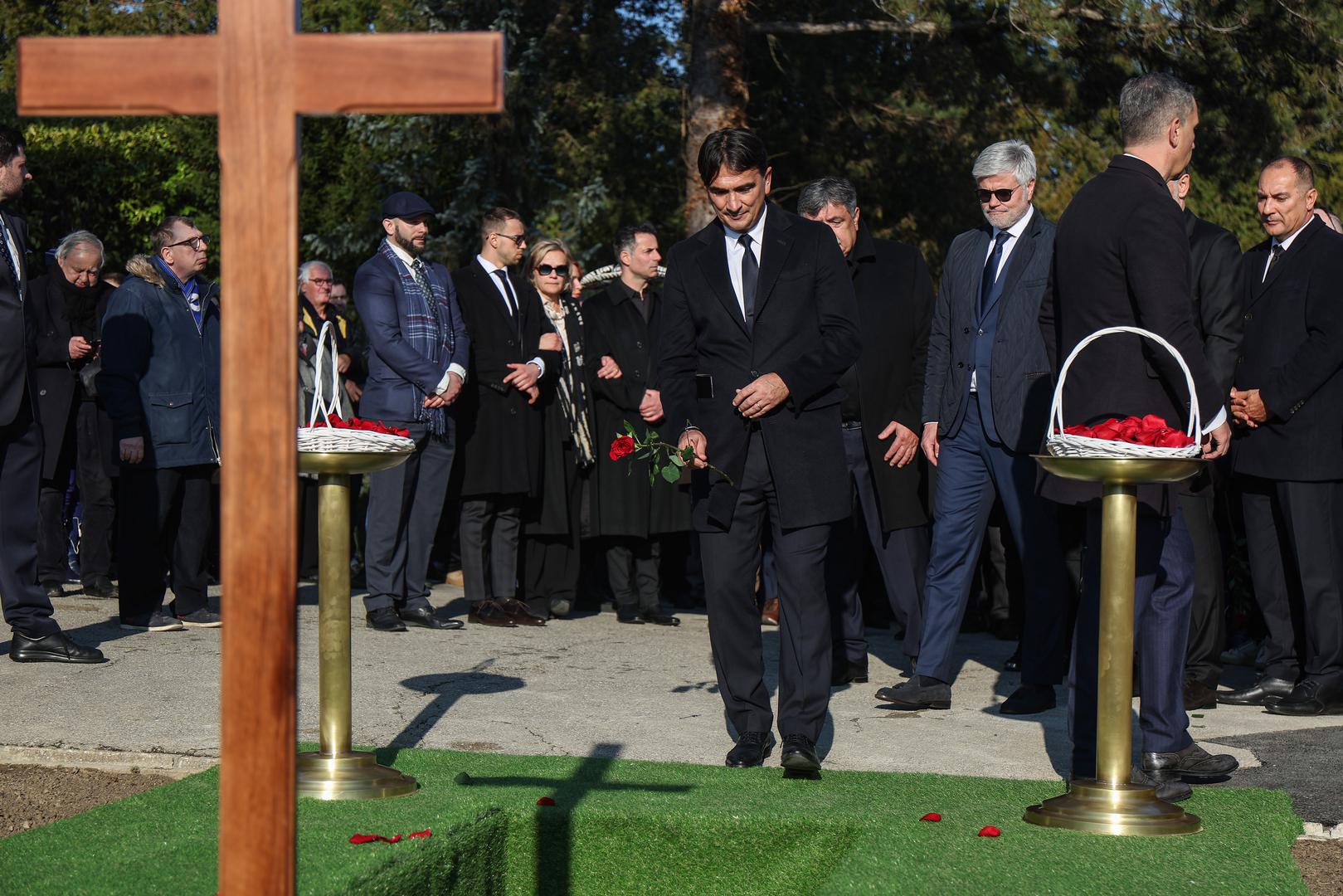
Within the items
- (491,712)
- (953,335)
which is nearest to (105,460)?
(491,712)

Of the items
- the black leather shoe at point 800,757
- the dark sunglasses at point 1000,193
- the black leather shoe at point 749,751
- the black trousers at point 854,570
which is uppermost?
the dark sunglasses at point 1000,193

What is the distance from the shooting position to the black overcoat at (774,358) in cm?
537

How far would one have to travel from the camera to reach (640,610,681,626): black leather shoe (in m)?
9.55

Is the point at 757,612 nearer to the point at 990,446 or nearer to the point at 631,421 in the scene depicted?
the point at 990,446

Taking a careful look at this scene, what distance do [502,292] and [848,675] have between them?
3260 mm

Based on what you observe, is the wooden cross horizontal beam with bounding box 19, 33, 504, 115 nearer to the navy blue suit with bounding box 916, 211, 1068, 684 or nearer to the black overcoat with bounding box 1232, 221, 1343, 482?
the navy blue suit with bounding box 916, 211, 1068, 684

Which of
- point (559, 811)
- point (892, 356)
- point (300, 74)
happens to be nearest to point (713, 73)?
point (892, 356)

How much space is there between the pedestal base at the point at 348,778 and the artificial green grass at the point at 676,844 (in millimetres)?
89

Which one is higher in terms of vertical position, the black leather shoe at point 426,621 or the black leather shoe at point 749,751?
the black leather shoe at point 749,751

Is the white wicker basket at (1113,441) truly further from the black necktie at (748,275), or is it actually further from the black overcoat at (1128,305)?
the black necktie at (748,275)

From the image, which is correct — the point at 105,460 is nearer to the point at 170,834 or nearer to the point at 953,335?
the point at 953,335

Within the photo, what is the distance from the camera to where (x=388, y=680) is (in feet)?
23.3

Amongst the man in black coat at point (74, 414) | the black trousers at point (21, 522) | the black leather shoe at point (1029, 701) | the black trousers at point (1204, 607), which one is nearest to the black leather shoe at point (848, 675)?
the black leather shoe at point (1029, 701)

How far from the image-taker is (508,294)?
373 inches
